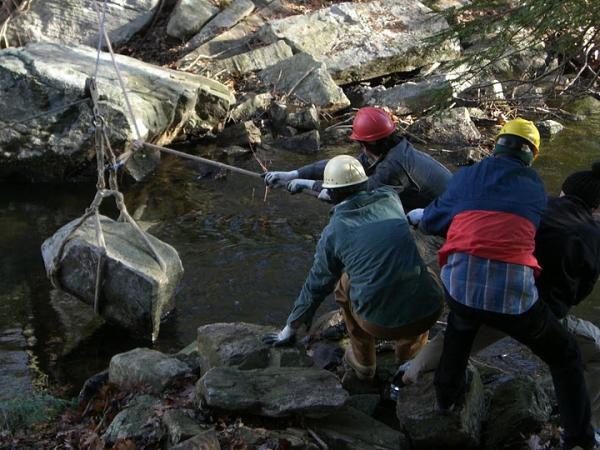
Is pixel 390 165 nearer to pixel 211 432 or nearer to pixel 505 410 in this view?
pixel 505 410

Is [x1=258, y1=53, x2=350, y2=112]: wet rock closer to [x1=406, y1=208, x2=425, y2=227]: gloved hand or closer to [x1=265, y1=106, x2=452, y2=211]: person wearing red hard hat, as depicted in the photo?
[x1=265, y1=106, x2=452, y2=211]: person wearing red hard hat

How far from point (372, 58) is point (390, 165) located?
432 inches

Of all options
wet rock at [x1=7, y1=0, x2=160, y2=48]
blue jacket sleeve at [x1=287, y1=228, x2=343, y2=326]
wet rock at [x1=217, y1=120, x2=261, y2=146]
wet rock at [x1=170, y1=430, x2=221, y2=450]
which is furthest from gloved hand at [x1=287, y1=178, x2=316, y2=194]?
wet rock at [x1=7, y1=0, x2=160, y2=48]

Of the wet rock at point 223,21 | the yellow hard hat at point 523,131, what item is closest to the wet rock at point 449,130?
the wet rock at point 223,21

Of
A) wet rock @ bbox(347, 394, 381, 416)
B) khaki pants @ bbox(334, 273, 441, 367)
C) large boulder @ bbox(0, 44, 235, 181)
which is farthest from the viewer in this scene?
large boulder @ bbox(0, 44, 235, 181)

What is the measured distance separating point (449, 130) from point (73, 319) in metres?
7.79

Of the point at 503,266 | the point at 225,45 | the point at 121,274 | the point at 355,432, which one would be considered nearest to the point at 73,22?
the point at 225,45

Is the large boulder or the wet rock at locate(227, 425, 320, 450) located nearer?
the wet rock at locate(227, 425, 320, 450)

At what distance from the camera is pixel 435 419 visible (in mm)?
4109

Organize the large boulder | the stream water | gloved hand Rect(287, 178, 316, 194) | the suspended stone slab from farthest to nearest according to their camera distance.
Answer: the large boulder, the stream water, the suspended stone slab, gloved hand Rect(287, 178, 316, 194)

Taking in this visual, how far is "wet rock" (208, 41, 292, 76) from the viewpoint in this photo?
1554 centimetres

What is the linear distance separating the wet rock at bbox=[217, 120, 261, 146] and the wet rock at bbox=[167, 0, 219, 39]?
5199 millimetres

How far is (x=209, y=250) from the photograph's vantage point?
874 cm

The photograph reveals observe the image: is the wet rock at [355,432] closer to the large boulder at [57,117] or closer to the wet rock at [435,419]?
the wet rock at [435,419]
